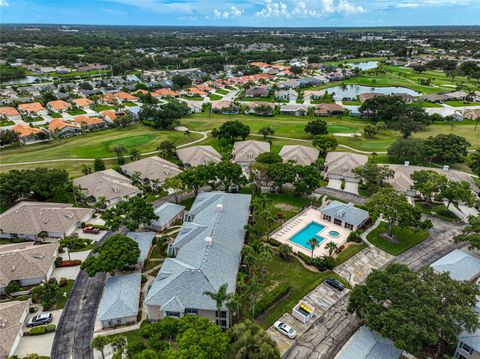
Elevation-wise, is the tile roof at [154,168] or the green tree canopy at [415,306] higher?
the green tree canopy at [415,306]

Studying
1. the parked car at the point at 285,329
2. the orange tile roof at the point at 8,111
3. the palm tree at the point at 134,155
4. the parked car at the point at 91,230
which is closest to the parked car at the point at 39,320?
the parked car at the point at 91,230

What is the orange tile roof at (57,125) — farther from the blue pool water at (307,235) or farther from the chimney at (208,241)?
the blue pool water at (307,235)

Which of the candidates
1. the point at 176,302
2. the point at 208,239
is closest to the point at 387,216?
the point at 208,239

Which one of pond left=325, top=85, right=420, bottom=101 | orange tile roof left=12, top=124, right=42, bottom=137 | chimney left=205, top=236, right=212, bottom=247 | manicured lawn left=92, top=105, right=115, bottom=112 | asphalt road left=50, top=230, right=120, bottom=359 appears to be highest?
chimney left=205, top=236, right=212, bottom=247

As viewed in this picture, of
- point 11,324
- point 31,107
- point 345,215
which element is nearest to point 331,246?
point 345,215

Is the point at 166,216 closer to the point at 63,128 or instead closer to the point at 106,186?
the point at 106,186

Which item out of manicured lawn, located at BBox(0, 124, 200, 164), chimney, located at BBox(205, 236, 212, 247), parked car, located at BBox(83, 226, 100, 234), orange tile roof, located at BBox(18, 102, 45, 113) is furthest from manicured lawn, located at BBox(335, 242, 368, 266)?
orange tile roof, located at BBox(18, 102, 45, 113)

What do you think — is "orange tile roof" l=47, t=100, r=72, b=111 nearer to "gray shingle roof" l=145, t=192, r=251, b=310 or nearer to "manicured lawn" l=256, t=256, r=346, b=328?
"gray shingle roof" l=145, t=192, r=251, b=310
